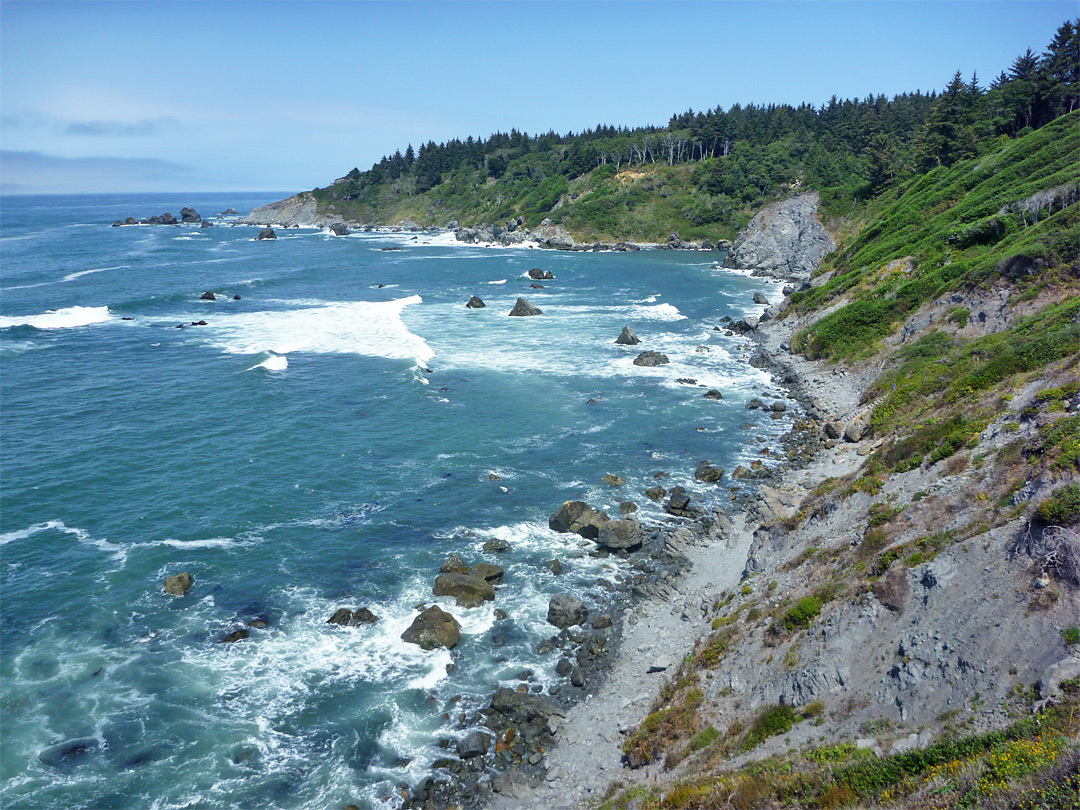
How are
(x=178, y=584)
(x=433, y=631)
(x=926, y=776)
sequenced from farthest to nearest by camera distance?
(x=178, y=584) → (x=433, y=631) → (x=926, y=776)

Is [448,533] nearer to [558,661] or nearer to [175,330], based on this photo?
[558,661]

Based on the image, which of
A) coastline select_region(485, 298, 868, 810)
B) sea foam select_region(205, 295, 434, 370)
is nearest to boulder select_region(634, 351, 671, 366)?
sea foam select_region(205, 295, 434, 370)

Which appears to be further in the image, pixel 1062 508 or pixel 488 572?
pixel 488 572

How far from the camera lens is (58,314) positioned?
271 feet

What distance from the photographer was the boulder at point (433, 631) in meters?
26.8

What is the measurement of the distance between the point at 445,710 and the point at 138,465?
99.1 feet

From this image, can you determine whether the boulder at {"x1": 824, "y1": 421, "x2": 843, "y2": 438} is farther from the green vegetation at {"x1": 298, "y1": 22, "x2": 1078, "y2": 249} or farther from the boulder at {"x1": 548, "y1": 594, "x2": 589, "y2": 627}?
the green vegetation at {"x1": 298, "y1": 22, "x2": 1078, "y2": 249}

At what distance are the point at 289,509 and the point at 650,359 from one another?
37.7 metres

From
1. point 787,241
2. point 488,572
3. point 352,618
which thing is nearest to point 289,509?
point 352,618

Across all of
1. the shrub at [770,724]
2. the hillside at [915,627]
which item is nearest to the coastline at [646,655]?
the hillside at [915,627]

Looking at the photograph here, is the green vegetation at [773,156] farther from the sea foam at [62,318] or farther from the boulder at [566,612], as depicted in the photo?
the sea foam at [62,318]

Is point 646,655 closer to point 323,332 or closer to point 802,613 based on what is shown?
point 802,613

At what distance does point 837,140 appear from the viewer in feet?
511

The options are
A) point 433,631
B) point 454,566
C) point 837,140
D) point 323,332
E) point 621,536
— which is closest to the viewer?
point 433,631
